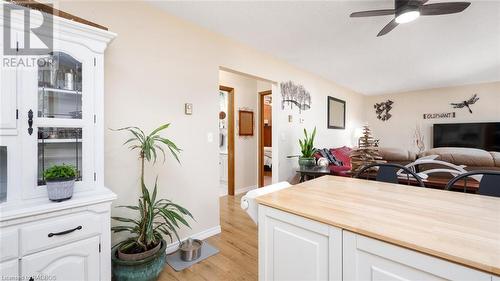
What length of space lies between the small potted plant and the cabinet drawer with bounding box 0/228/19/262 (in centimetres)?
21

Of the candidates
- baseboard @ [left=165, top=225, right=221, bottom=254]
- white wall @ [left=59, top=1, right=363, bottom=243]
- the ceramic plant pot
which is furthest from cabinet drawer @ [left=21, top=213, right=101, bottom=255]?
baseboard @ [left=165, top=225, right=221, bottom=254]

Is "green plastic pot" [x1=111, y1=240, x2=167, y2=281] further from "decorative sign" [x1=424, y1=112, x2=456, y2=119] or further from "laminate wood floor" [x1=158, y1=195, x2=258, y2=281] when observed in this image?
"decorative sign" [x1=424, y1=112, x2=456, y2=119]

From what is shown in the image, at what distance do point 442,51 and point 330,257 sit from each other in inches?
143

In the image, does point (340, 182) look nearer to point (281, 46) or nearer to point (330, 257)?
point (330, 257)

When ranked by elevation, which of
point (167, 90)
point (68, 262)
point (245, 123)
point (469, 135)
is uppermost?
point (167, 90)

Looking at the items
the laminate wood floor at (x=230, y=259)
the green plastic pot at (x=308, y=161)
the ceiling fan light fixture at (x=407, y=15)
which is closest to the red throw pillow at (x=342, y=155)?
the green plastic pot at (x=308, y=161)

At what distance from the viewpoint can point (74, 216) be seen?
4.05 feet

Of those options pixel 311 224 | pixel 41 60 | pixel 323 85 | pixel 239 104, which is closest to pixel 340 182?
pixel 311 224

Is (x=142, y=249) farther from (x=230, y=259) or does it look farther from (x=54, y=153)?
(x=54, y=153)

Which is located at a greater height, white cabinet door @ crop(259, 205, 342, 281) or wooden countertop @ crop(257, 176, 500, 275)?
wooden countertop @ crop(257, 176, 500, 275)

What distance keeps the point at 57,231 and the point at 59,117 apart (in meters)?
0.68

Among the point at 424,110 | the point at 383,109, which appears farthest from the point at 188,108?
the point at 424,110

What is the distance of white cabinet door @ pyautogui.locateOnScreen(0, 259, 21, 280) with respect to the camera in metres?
1.04

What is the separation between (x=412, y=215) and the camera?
97cm
